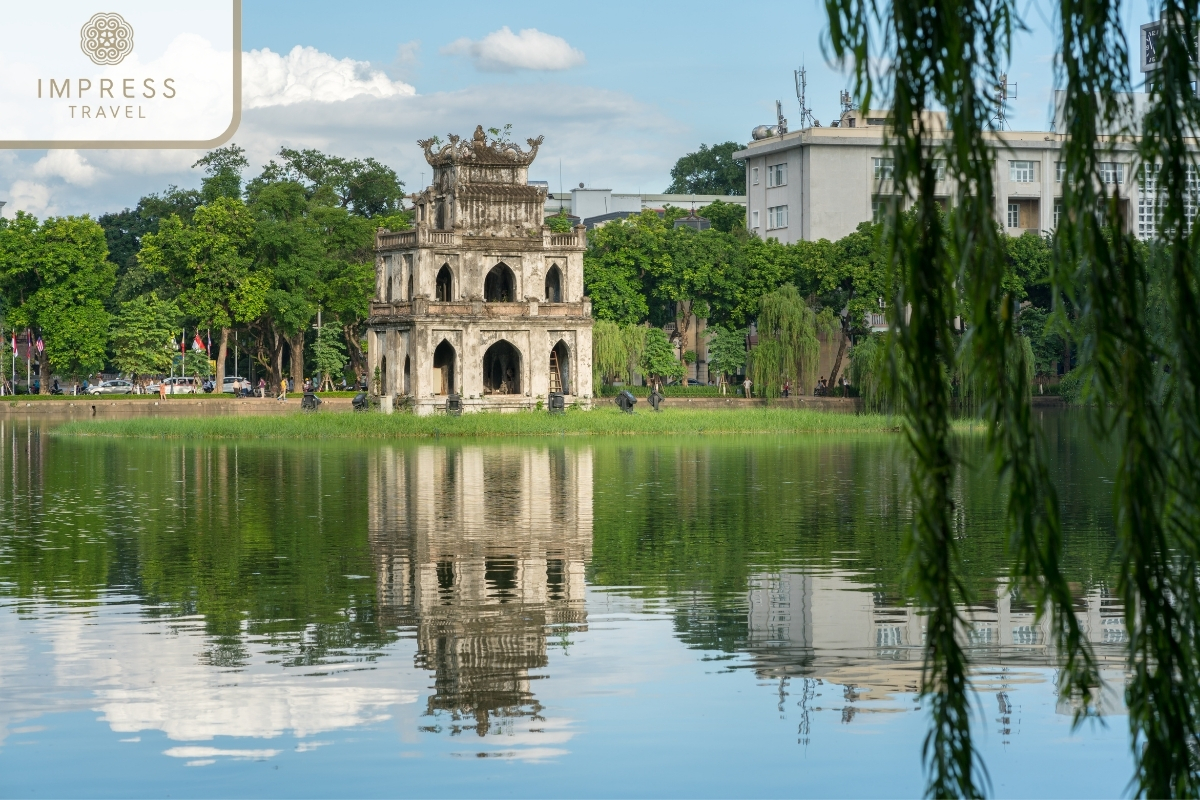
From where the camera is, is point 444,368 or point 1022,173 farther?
point 1022,173

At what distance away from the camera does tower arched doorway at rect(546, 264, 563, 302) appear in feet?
222

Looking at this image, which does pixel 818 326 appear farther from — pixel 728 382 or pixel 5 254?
pixel 5 254

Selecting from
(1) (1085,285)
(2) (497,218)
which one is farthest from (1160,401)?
(2) (497,218)

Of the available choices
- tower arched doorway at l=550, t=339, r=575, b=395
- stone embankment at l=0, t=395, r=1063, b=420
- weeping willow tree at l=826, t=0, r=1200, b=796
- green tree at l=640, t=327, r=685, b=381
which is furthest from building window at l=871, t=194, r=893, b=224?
green tree at l=640, t=327, r=685, b=381

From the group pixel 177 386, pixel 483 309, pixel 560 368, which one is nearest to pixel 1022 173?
pixel 560 368

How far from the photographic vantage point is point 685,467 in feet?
127

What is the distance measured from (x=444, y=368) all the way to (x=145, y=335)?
97.8 ft

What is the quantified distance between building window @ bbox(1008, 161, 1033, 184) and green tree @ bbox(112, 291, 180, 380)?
4753 cm

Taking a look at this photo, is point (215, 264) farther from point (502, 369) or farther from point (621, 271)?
point (621, 271)

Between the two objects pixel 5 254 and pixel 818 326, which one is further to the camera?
pixel 5 254

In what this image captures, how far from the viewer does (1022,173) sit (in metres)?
92.2

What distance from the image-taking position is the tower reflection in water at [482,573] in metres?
12.9

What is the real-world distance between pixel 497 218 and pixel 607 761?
5692cm

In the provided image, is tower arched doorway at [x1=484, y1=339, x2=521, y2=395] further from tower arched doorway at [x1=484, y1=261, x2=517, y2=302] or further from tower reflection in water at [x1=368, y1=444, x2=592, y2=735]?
tower reflection in water at [x1=368, y1=444, x2=592, y2=735]
